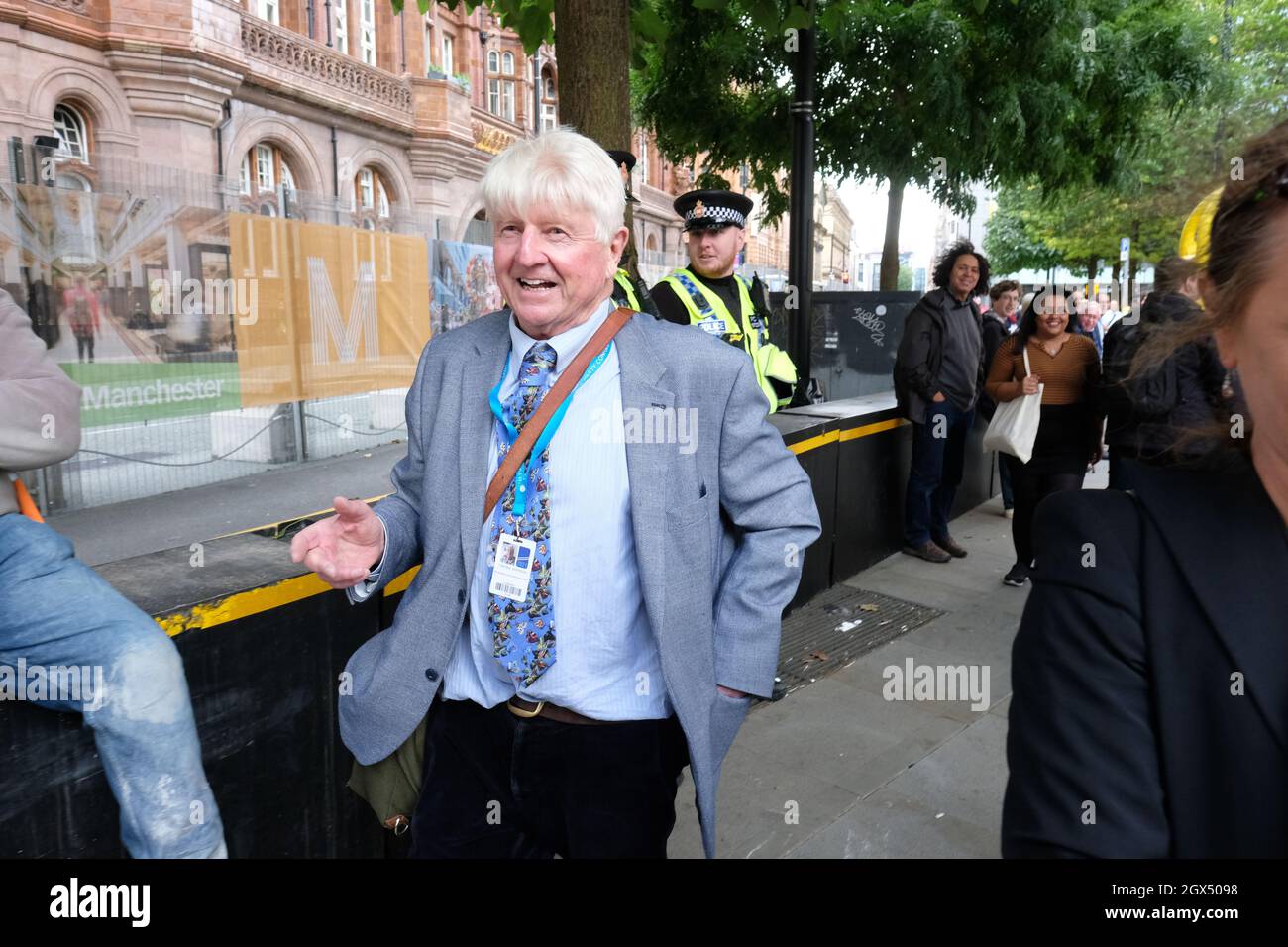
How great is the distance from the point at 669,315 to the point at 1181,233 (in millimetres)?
3024

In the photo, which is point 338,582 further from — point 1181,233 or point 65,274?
point 65,274

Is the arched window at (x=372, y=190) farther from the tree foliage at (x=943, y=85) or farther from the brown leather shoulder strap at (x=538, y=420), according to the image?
the brown leather shoulder strap at (x=538, y=420)

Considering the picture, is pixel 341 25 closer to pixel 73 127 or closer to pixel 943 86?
pixel 73 127

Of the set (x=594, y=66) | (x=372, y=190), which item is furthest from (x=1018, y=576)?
(x=372, y=190)

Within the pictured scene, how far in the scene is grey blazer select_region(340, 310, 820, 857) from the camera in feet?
6.41

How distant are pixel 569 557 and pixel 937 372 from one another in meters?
5.13

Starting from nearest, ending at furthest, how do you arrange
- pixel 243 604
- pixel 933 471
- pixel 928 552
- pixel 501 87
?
pixel 243 604, pixel 933 471, pixel 928 552, pixel 501 87

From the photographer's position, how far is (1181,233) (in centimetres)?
146

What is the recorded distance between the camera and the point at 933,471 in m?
6.66

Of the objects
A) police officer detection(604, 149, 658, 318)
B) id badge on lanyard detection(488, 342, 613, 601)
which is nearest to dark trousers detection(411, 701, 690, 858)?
id badge on lanyard detection(488, 342, 613, 601)

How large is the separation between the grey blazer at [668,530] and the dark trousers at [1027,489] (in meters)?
3.97

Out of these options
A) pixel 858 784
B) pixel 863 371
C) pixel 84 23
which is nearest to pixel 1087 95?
pixel 863 371

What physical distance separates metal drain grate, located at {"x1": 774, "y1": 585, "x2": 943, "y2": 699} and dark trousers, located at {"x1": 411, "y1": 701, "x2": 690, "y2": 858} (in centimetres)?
253

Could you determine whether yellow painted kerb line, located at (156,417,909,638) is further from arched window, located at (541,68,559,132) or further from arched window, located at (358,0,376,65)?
arched window, located at (541,68,559,132)
